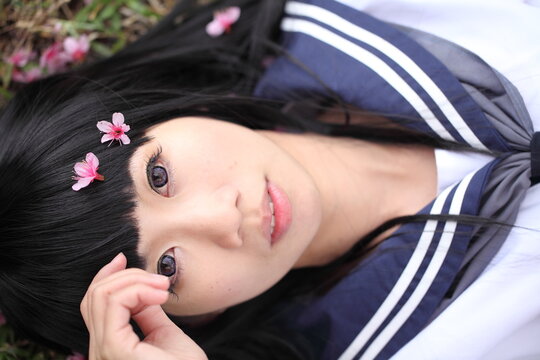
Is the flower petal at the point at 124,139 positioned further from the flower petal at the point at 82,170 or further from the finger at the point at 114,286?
the finger at the point at 114,286

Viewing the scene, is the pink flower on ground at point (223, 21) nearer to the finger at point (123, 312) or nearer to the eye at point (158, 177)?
the eye at point (158, 177)

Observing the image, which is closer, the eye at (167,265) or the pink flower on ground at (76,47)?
the eye at (167,265)

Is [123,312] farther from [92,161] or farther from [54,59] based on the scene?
[54,59]

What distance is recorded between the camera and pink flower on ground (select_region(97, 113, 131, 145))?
3.79 ft

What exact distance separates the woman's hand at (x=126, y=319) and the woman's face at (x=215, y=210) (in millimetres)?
140

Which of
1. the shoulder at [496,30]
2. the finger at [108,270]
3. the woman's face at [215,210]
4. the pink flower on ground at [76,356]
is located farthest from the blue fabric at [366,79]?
the pink flower on ground at [76,356]

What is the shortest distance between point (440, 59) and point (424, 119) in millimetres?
156

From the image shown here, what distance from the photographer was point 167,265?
1159mm

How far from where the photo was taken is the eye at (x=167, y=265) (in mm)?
1156

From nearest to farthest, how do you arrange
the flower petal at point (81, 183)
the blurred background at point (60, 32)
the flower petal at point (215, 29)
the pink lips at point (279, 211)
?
1. the flower petal at point (81, 183)
2. the pink lips at point (279, 211)
3. the flower petal at point (215, 29)
4. the blurred background at point (60, 32)

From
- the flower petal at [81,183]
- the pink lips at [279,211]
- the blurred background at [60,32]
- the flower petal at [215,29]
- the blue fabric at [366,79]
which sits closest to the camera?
the flower petal at [81,183]

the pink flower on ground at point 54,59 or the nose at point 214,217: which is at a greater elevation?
the pink flower on ground at point 54,59

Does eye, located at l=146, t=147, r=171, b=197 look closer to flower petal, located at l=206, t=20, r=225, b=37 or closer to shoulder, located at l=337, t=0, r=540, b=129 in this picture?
flower petal, located at l=206, t=20, r=225, b=37

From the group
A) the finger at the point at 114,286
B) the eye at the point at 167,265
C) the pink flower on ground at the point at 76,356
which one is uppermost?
the eye at the point at 167,265
